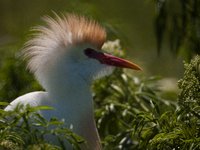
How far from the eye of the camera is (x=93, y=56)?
95 cm

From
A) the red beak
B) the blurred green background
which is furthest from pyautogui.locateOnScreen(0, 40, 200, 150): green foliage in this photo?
the blurred green background

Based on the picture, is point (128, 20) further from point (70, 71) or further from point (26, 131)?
point (26, 131)

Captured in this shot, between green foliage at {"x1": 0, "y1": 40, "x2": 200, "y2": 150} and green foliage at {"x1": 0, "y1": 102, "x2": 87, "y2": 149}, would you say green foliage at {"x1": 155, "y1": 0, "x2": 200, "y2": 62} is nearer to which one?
green foliage at {"x1": 0, "y1": 40, "x2": 200, "y2": 150}

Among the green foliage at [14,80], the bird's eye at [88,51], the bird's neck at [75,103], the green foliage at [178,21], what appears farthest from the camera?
the green foliage at [178,21]

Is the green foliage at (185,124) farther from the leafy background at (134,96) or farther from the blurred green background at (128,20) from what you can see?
the blurred green background at (128,20)

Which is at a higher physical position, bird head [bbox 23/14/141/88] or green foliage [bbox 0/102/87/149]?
bird head [bbox 23/14/141/88]

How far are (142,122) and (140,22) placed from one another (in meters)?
2.34

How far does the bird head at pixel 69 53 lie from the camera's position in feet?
2.83

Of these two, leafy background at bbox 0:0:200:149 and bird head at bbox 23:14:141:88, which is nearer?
leafy background at bbox 0:0:200:149

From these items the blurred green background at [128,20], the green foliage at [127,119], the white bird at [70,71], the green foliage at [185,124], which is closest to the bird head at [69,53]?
the white bird at [70,71]

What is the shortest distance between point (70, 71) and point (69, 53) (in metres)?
0.06

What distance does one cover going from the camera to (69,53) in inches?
34.8

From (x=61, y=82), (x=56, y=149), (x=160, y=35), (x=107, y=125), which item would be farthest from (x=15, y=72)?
(x=56, y=149)

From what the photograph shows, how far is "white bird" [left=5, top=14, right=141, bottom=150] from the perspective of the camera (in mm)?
836
